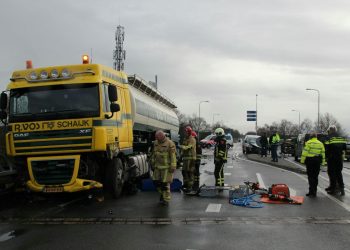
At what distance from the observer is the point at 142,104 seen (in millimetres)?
14789

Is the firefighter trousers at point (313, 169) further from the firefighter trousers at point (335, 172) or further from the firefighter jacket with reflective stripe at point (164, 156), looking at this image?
the firefighter jacket with reflective stripe at point (164, 156)

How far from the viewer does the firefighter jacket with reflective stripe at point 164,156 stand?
10.6m

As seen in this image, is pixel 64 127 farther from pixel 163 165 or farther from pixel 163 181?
pixel 163 181

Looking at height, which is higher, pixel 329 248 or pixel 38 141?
pixel 38 141

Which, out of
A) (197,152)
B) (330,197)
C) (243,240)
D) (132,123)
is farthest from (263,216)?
(132,123)

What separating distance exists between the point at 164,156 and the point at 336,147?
4.80 meters

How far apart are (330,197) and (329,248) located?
545 centimetres

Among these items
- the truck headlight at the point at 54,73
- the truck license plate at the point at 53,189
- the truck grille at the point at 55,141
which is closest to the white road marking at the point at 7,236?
the truck license plate at the point at 53,189

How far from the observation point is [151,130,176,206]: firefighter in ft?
34.1

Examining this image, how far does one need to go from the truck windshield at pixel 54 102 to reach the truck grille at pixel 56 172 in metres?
1.00

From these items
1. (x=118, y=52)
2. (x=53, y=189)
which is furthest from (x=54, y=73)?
(x=118, y=52)

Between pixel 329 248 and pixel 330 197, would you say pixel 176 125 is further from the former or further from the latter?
pixel 329 248

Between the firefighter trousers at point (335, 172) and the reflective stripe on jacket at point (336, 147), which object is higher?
the reflective stripe on jacket at point (336, 147)

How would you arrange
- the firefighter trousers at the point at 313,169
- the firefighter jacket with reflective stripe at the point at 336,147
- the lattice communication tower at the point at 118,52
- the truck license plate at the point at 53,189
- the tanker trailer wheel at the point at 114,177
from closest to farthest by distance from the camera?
the truck license plate at the point at 53,189 → the tanker trailer wheel at the point at 114,177 → the firefighter trousers at the point at 313,169 → the firefighter jacket with reflective stripe at the point at 336,147 → the lattice communication tower at the point at 118,52
